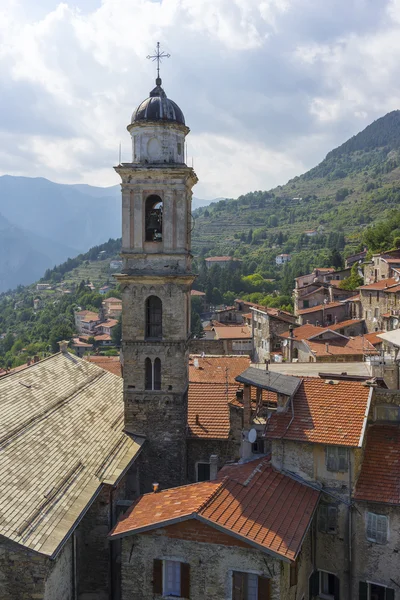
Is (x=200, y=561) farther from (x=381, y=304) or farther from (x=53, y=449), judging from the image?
(x=381, y=304)

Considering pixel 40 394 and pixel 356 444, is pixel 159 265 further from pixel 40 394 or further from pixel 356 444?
pixel 356 444

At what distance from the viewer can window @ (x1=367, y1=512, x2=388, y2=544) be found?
17.5 metres

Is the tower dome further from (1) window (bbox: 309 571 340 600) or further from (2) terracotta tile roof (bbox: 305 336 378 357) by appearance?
(2) terracotta tile roof (bbox: 305 336 378 357)

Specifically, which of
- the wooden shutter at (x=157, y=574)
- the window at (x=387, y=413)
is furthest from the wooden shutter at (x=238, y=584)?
the window at (x=387, y=413)

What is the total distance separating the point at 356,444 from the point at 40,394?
1202 cm

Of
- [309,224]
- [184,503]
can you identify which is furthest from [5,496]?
[309,224]

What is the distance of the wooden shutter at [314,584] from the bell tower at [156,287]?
667 cm

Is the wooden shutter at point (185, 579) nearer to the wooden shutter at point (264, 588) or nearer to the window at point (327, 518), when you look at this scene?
the wooden shutter at point (264, 588)

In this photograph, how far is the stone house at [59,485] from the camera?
568 inches

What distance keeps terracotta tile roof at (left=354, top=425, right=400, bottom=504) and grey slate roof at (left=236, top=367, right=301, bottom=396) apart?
3096 millimetres

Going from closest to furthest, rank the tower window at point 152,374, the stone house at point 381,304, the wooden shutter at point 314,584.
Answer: the wooden shutter at point 314,584 < the tower window at point 152,374 < the stone house at point 381,304

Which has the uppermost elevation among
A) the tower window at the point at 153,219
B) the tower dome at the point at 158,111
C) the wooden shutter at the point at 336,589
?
the tower dome at the point at 158,111

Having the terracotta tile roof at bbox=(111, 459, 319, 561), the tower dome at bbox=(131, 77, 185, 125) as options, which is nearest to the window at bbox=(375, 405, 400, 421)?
the terracotta tile roof at bbox=(111, 459, 319, 561)

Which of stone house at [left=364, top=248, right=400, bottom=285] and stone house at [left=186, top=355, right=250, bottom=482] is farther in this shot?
stone house at [left=364, top=248, right=400, bottom=285]
